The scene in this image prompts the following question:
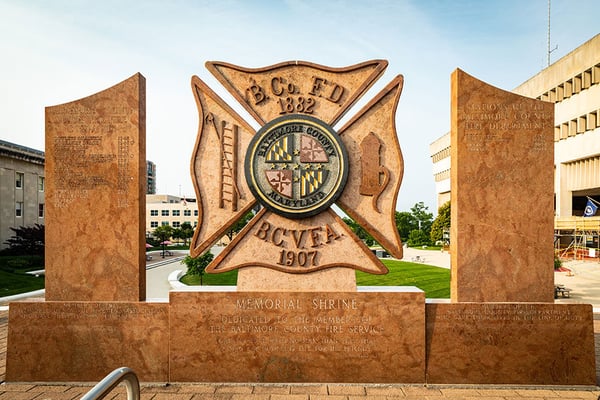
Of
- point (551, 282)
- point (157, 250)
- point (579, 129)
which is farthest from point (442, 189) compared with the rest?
point (551, 282)

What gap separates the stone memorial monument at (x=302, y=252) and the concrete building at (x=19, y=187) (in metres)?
27.3

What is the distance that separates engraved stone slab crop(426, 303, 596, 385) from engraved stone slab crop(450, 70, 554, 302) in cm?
27

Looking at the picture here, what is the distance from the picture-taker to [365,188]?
6086 mm

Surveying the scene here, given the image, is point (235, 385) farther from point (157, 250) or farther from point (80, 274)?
point (157, 250)

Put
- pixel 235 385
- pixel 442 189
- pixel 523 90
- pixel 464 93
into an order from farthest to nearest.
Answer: pixel 442 189, pixel 523 90, pixel 464 93, pixel 235 385

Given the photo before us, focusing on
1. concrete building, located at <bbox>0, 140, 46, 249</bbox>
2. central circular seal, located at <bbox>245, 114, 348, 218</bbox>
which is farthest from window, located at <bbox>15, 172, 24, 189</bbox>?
central circular seal, located at <bbox>245, 114, 348, 218</bbox>

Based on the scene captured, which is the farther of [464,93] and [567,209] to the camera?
[567,209]

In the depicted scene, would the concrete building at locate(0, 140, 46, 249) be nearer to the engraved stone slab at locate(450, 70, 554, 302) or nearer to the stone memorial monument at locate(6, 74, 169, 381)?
the stone memorial monument at locate(6, 74, 169, 381)

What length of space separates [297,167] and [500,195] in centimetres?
307

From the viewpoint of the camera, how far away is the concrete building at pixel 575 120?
2772 centimetres

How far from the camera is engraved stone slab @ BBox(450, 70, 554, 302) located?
5.90 m

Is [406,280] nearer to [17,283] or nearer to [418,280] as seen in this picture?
[418,280]

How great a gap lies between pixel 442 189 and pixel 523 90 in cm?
1921

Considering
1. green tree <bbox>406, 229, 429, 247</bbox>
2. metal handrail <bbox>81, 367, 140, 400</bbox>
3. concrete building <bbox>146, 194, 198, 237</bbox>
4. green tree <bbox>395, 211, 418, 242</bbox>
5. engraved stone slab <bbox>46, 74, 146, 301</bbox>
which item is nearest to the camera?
metal handrail <bbox>81, 367, 140, 400</bbox>
